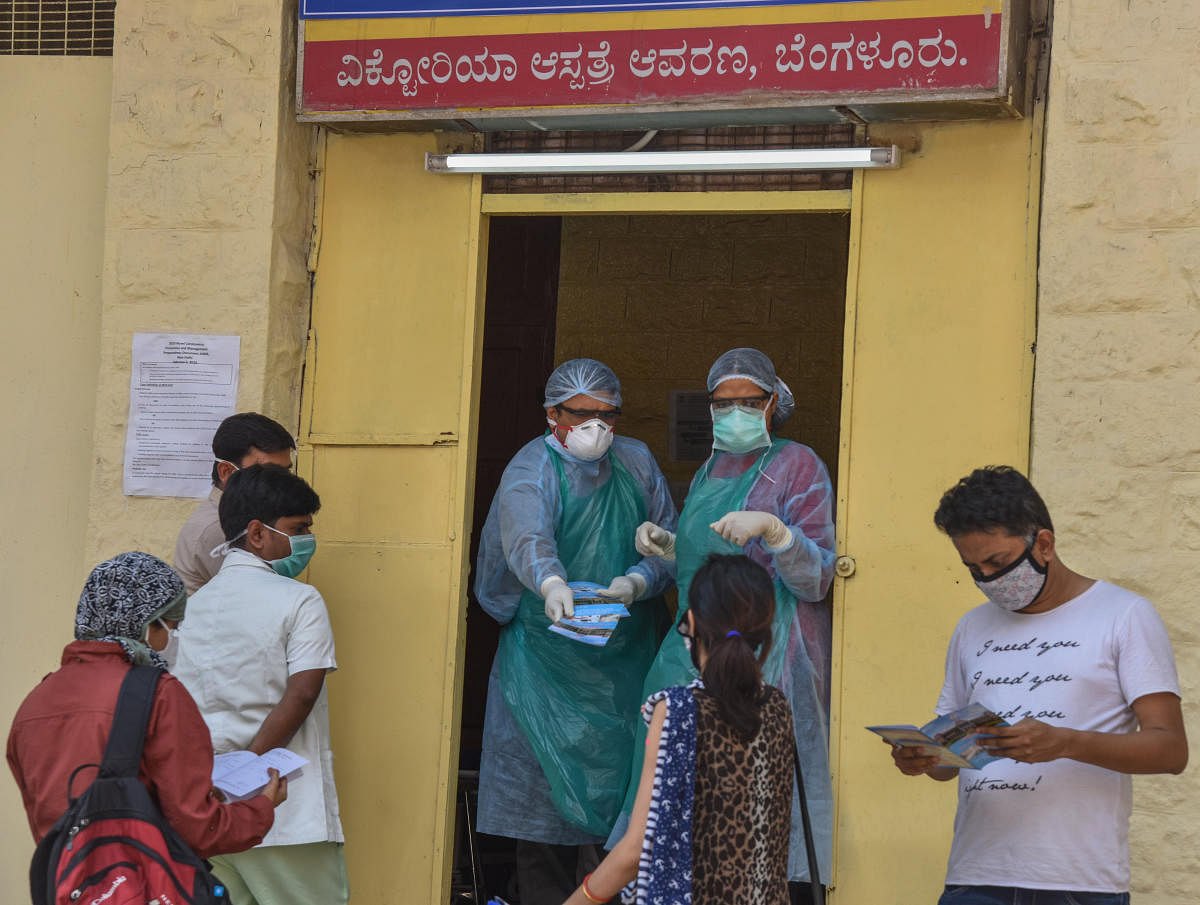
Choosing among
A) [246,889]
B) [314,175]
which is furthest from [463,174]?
[246,889]

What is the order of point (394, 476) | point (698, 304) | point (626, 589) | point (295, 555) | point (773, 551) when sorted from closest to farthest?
point (295, 555), point (773, 551), point (626, 589), point (394, 476), point (698, 304)

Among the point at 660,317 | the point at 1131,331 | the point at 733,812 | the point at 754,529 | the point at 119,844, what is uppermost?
the point at 660,317

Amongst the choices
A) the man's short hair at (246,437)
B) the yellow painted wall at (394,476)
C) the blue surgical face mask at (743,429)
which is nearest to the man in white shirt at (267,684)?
the man's short hair at (246,437)

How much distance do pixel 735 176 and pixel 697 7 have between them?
1.84 feet

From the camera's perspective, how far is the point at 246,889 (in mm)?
4383

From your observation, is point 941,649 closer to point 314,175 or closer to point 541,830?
point 541,830

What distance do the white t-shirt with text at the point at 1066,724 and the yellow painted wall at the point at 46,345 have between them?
3587 millimetres

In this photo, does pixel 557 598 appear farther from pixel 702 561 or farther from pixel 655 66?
pixel 655 66

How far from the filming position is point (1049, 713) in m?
3.48

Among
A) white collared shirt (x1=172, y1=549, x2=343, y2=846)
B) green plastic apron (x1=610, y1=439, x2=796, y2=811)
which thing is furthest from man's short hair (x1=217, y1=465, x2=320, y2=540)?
green plastic apron (x1=610, y1=439, x2=796, y2=811)

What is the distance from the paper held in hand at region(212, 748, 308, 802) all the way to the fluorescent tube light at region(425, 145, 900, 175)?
2342 mm

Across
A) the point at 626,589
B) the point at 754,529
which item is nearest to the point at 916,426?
the point at 754,529

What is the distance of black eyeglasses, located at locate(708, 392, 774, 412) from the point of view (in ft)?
16.8

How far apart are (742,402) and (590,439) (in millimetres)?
555
